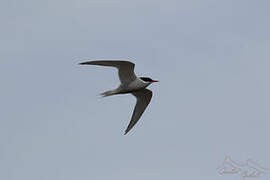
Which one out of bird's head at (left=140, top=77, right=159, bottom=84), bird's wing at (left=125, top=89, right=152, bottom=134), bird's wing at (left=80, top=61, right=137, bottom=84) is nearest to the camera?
bird's wing at (left=80, top=61, right=137, bottom=84)

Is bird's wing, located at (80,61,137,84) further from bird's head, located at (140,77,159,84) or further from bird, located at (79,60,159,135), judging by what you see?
bird's head, located at (140,77,159,84)

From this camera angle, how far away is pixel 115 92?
15.5m

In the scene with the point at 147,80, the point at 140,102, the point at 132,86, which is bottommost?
the point at 140,102

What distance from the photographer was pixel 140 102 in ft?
55.6

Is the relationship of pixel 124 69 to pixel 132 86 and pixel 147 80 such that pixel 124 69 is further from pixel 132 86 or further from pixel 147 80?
pixel 147 80

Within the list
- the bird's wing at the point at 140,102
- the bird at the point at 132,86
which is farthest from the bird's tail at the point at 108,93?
the bird's wing at the point at 140,102

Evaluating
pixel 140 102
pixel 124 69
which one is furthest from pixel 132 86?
pixel 140 102

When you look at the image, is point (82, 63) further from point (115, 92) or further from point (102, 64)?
point (115, 92)

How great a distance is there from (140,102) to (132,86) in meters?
1.73

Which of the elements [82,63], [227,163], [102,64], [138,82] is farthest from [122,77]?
[227,163]

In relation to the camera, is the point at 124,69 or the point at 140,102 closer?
the point at 124,69

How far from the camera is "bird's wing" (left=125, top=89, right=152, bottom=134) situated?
16.8 meters

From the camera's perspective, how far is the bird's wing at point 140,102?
660 inches

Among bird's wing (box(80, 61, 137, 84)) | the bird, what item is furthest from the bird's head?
bird's wing (box(80, 61, 137, 84))
